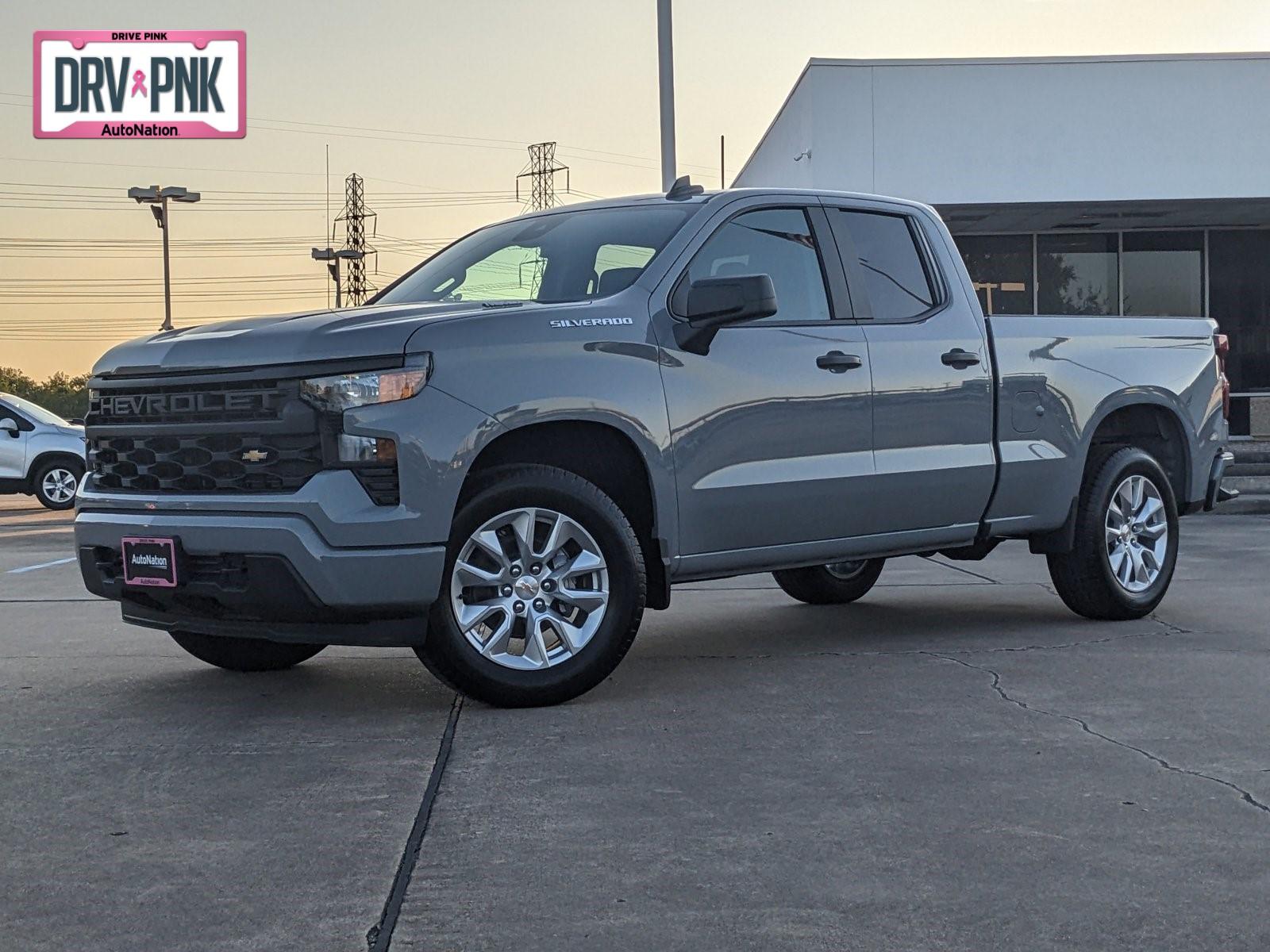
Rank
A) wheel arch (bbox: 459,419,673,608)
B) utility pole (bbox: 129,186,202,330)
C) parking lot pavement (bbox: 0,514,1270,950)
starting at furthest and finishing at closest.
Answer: utility pole (bbox: 129,186,202,330)
wheel arch (bbox: 459,419,673,608)
parking lot pavement (bbox: 0,514,1270,950)

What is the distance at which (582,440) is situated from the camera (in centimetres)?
650

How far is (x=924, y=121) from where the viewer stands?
813 inches

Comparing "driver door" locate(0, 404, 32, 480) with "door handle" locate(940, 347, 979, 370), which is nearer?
"door handle" locate(940, 347, 979, 370)

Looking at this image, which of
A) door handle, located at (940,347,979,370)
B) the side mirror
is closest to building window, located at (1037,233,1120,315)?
door handle, located at (940,347,979,370)

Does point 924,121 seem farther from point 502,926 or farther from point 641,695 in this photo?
point 502,926

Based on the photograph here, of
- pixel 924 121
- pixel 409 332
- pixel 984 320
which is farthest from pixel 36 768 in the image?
pixel 924 121

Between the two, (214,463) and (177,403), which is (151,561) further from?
(177,403)

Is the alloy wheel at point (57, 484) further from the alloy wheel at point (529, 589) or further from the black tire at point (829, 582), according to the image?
the alloy wheel at point (529, 589)

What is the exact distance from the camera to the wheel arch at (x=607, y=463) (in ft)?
20.5

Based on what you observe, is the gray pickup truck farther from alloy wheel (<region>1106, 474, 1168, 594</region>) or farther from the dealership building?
the dealership building

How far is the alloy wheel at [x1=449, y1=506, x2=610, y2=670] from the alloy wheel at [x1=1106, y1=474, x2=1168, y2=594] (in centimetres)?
337

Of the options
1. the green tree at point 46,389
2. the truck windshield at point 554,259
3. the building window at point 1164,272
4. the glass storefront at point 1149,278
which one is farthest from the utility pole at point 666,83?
the green tree at point 46,389

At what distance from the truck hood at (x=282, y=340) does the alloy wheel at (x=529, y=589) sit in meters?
0.77

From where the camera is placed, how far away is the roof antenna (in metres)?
7.30
